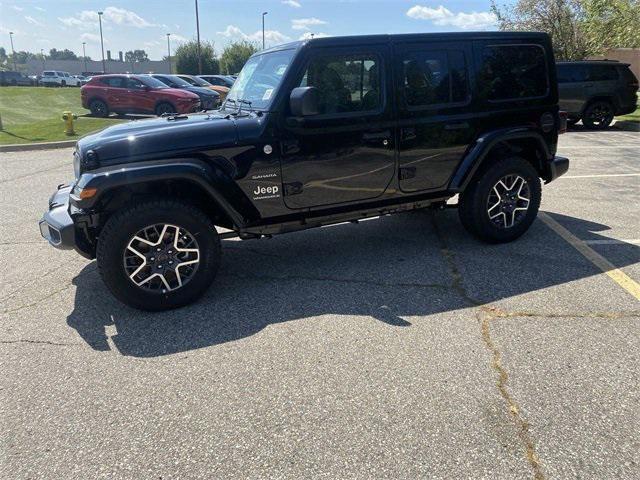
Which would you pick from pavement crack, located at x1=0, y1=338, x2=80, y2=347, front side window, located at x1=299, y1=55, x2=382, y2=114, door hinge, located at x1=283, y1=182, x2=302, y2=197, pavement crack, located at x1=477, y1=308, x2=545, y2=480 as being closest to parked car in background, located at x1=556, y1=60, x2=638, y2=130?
front side window, located at x1=299, y1=55, x2=382, y2=114

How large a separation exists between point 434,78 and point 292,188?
1673 mm

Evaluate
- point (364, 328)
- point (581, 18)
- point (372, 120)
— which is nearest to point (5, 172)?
point (372, 120)

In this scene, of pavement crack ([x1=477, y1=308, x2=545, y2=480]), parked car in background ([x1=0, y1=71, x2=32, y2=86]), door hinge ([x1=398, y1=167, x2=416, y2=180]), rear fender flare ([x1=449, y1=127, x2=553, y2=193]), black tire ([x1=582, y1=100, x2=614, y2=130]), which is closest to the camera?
pavement crack ([x1=477, y1=308, x2=545, y2=480])

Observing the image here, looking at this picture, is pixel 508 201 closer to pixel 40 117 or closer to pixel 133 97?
pixel 133 97

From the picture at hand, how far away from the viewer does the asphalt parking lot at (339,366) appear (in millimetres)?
2363

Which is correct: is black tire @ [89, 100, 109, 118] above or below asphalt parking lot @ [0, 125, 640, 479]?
above

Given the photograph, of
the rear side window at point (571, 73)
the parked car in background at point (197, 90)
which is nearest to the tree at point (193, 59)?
the parked car in background at point (197, 90)

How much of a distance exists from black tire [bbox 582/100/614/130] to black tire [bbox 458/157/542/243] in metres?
11.2

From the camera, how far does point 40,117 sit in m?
21.9

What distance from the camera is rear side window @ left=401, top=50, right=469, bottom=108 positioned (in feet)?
14.5

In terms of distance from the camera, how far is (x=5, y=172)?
31.1 feet

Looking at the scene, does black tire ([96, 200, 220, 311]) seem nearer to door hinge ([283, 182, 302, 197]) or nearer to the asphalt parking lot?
the asphalt parking lot

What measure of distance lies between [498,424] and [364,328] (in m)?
1.18

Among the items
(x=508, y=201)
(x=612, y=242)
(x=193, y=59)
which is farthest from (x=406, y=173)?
(x=193, y=59)
